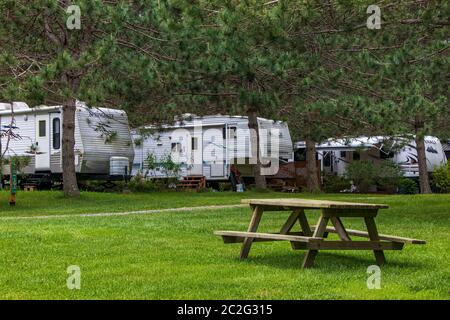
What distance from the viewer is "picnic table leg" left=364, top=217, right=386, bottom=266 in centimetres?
696

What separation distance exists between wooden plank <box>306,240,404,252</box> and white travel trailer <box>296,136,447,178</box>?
2128 cm

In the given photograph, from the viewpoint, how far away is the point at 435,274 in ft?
20.8

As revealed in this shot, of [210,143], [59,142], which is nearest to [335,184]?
[210,143]

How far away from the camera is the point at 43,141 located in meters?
23.1

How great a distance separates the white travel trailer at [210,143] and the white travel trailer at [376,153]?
11.7 ft

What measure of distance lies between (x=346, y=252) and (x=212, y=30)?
6.18 meters

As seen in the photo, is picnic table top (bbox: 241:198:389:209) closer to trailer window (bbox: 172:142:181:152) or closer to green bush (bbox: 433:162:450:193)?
trailer window (bbox: 172:142:181:152)

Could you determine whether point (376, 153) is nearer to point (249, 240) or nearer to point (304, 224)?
point (304, 224)

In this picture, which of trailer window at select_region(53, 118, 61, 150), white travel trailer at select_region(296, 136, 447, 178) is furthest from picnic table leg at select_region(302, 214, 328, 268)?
white travel trailer at select_region(296, 136, 447, 178)

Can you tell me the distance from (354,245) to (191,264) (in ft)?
5.19

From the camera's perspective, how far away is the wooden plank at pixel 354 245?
6552mm

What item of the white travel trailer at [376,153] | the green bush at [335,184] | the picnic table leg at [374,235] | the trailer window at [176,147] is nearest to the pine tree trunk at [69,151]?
the trailer window at [176,147]

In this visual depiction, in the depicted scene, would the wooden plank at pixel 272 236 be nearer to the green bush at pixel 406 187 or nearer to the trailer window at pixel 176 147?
the trailer window at pixel 176 147
